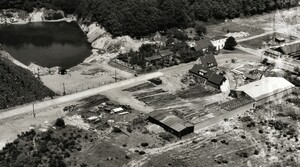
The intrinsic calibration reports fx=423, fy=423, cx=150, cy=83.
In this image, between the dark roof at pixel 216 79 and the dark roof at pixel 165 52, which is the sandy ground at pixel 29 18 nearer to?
the dark roof at pixel 165 52

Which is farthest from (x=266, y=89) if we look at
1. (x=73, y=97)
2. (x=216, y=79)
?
(x=73, y=97)

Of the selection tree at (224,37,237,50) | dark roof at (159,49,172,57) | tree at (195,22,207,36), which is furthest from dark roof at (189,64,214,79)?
tree at (195,22,207,36)

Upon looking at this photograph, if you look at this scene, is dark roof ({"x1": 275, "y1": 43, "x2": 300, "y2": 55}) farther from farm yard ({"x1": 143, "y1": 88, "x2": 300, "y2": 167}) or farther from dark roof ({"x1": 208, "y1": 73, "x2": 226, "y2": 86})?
farm yard ({"x1": 143, "y1": 88, "x2": 300, "y2": 167})

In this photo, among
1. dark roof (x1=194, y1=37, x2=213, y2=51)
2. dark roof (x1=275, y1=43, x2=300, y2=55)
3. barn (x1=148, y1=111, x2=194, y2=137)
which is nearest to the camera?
barn (x1=148, y1=111, x2=194, y2=137)

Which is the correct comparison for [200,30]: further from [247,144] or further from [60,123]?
[60,123]

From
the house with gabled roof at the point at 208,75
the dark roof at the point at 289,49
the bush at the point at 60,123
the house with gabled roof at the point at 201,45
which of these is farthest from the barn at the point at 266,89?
the bush at the point at 60,123

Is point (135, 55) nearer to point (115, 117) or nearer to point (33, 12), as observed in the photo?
point (115, 117)
